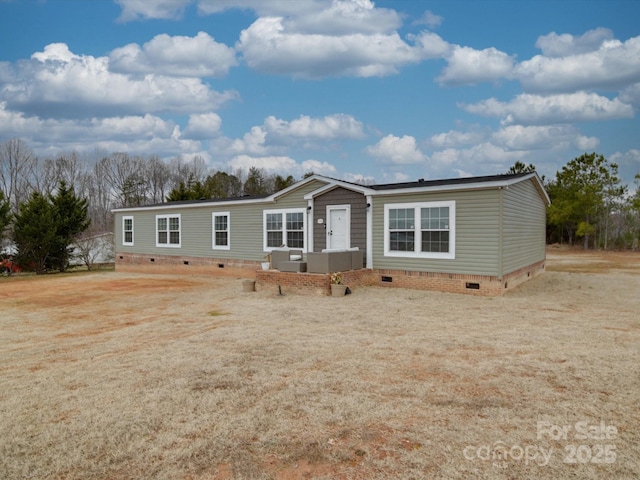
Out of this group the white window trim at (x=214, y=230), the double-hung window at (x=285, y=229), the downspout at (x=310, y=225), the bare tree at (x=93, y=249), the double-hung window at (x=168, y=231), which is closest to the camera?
the downspout at (x=310, y=225)

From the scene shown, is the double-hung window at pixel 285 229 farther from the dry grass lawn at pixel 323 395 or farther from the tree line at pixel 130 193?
the tree line at pixel 130 193

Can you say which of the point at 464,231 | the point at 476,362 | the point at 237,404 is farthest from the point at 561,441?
the point at 464,231

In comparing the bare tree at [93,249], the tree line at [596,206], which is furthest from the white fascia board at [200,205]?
the tree line at [596,206]

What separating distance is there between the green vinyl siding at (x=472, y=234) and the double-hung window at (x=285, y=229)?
4014 millimetres

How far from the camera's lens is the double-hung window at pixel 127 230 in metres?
20.5

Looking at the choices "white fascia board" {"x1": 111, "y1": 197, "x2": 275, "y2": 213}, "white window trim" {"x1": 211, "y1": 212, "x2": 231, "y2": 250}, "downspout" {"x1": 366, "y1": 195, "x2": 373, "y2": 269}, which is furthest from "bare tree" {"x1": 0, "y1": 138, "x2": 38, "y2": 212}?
"downspout" {"x1": 366, "y1": 195, "x2": 373, "y2": 269}

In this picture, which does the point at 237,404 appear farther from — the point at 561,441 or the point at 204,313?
the point at 204,313

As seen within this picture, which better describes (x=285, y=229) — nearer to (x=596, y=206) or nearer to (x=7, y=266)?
(x=7, y=266)

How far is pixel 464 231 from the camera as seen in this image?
36.6 ft

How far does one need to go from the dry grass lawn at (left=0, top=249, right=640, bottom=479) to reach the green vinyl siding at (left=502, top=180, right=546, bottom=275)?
2936 mm

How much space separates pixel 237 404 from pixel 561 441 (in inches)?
110

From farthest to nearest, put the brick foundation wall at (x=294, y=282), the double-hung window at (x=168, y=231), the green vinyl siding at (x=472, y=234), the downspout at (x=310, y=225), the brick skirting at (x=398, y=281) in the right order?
the double-hung window at (x=168, y=231)
the downspout at (x=310, y=225)
the brick foundation wall at (x=294, y=282)
the brick skirting at (x=398, y=281)
the green vinyl siding at (x=472, y=234)

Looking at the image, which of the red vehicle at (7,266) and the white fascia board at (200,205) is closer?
the white fascia board at (200,205)

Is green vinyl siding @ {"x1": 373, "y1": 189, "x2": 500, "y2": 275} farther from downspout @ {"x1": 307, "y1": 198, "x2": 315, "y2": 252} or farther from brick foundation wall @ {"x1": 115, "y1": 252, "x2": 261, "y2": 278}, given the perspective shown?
brick foundation wall @ {"x1": 115, "y1": 252, "x2": 261, "y2": 278}
